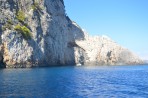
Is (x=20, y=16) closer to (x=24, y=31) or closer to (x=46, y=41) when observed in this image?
(x=24, y=31)

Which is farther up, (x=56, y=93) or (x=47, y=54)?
(x=47, y=54)

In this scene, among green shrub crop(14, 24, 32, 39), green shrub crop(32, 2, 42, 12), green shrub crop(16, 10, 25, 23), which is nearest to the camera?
green shrub crop(14, 24, 32, 39)

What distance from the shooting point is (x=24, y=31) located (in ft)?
403

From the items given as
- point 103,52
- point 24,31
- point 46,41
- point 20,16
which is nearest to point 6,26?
Answer: point 24,31

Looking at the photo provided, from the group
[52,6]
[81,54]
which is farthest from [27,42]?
[81,54]

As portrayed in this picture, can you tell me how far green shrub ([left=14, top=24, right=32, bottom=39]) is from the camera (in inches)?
4719

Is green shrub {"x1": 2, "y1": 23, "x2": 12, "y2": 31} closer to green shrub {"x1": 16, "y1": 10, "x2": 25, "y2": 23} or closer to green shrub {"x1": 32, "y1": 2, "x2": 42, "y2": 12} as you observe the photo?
green shrub {"x1": 16, "y1": 10, "x2": 25, "y2": 23}

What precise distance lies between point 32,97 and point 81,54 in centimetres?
13264

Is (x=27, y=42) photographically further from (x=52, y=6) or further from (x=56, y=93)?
(x=56, y=93)

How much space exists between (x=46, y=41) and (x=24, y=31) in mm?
19193

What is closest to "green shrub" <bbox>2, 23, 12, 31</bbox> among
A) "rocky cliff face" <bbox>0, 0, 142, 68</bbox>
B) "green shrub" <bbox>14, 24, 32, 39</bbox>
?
"rocky cliff face" <bbox>0, 0, 142, 68</bbox>

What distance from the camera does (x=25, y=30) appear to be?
12369 centimetres

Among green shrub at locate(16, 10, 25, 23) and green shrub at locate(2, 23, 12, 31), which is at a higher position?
green shrub at locate(16, 10, 25, 23)

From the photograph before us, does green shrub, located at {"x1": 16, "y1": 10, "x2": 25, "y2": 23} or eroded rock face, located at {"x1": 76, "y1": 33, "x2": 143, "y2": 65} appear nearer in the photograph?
green shrub, located at {"x1": 16, "y1": 10, "x2": 25, "y2": 23}
